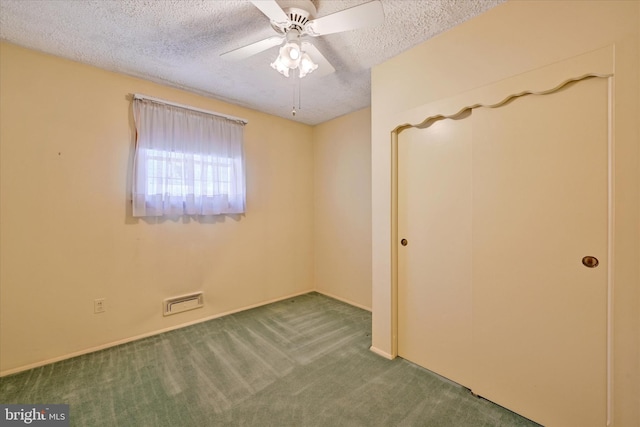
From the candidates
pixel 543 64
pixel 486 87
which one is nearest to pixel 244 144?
pixel 486 87

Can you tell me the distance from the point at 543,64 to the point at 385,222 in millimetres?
1299

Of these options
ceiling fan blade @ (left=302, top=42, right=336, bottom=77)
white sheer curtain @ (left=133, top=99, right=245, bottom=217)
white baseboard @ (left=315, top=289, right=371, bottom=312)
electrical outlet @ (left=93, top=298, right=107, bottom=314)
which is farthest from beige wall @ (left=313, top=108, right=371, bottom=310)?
electrical outlet @ (left=93, top=298, right=107, bottom=314)

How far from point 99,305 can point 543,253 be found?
324 centimetres

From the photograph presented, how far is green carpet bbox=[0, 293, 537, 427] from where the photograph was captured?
1448mm

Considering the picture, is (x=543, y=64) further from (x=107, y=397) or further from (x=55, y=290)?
(x=55, y=290)

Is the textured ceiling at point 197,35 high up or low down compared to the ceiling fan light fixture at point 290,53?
up

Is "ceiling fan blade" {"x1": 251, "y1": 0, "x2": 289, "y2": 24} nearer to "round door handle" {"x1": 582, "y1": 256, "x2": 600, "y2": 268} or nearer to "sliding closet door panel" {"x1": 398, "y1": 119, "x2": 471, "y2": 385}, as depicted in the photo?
"sliding closet door panel" {"x1": 398, "y1": 119, "x2": 471, "y2": 385}

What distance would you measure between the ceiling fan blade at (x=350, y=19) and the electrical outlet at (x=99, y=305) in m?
2.63

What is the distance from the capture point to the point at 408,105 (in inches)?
75.1

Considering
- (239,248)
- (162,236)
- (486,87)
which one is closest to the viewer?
(486,87)

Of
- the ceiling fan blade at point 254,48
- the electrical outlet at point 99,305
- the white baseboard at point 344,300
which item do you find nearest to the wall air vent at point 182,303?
the electrical outlet at point 99,305

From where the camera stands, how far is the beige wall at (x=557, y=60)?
1.11m

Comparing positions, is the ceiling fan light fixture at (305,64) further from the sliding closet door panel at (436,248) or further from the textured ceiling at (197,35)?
the sliding closet door panel at (436,248)

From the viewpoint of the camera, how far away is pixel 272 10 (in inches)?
48.6
